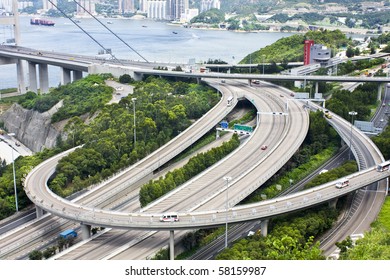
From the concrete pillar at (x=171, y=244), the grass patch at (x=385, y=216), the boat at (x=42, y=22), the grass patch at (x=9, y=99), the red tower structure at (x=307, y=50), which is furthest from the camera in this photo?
the boat at (x=42, y=22)

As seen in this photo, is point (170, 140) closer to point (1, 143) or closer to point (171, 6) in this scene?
point (1, 143)

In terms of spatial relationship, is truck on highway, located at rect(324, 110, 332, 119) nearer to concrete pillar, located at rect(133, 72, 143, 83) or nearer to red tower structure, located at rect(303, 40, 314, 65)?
concrete pillar, located at rect(133, 72, 143, 83)

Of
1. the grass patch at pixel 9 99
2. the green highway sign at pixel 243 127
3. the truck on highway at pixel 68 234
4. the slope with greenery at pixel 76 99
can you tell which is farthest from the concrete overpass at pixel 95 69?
the truck on highway at pixel 68 234

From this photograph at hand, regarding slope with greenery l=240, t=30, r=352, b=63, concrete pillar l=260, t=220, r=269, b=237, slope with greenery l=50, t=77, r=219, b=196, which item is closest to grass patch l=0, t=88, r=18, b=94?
slope with greenery l=50, t=77, r=219, b=196

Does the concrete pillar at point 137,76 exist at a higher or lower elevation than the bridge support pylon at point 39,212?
higher

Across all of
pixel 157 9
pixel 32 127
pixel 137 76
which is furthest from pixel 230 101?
pixel 157 9

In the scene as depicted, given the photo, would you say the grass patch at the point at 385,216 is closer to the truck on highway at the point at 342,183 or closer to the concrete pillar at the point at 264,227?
the truck on highway at the point at 342,183

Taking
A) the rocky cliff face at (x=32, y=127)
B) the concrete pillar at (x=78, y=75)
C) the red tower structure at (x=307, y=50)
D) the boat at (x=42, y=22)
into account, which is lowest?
the rocky cliff face at (x=32, y=127)

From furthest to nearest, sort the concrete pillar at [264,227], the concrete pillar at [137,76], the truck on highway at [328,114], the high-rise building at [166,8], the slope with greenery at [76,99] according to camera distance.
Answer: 1. the high-rise building at [166,8]
2. the concrete pillar at [137,76]
3. the slope with greenery at [76,99]
4. the truck on highway at [328,114]
5. the concrete pillar at [264,227]
